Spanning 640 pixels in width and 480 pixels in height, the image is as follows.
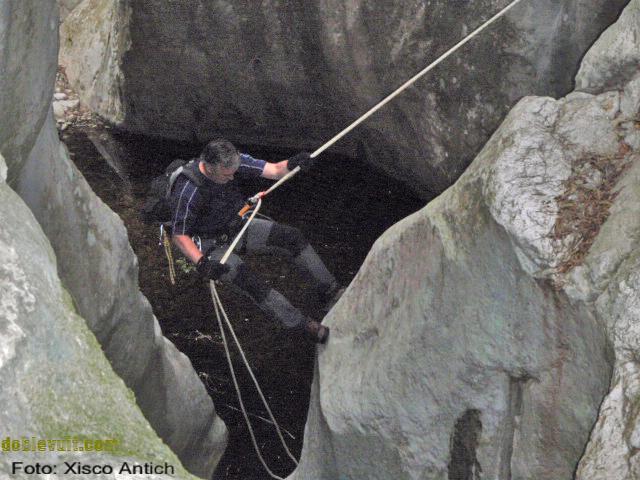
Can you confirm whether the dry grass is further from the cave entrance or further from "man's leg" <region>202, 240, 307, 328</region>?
the cave entrance

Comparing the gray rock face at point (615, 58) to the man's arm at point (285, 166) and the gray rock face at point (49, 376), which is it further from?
the gray rock face at point (49, 376)

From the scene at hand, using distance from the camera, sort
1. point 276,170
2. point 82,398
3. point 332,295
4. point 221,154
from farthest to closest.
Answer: point 332,295
point 276,170
point 221,154
point 82,398

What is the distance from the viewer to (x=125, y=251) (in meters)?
8.46

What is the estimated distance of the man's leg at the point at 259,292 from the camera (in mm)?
8758

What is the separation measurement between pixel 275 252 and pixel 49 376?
5535mm

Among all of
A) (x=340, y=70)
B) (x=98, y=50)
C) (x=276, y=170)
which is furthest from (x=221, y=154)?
(x=98, y=50)

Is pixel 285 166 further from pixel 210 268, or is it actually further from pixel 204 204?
pixel 210 268

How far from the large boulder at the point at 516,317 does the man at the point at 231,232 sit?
1425 mm

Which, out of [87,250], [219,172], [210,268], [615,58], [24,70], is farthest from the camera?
[219,172]

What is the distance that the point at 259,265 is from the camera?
12.4 m

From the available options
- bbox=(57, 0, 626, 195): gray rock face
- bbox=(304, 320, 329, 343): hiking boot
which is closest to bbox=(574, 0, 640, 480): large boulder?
bbox=(57, 0, 626, 195): gray rock face

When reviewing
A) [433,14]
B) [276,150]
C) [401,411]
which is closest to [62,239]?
[401,411]

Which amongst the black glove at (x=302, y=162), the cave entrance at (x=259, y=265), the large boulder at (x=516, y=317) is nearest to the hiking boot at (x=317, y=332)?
the large boulder at (x=516, y=317)

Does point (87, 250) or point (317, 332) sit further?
point (317, 332)
